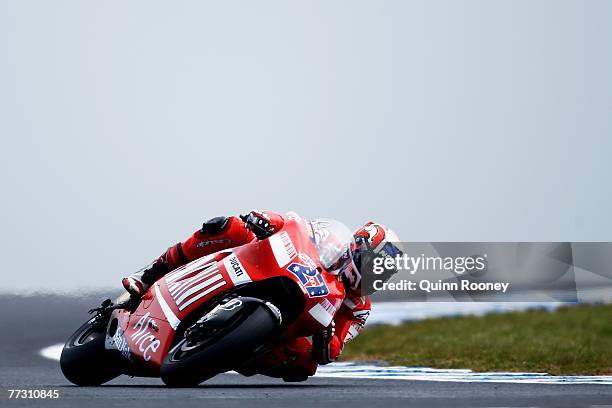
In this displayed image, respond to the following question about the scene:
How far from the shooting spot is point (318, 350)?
29.9 feet

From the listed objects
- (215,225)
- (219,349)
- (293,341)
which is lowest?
(293,341)

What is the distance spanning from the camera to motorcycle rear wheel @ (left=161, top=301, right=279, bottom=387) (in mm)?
7859

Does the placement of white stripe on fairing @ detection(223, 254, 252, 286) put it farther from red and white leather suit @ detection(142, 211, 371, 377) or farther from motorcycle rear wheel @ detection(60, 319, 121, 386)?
motorcycle rear wheel @ detection(60, 319, 121, 386)

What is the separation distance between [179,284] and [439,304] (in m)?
14.2

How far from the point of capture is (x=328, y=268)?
8.77m

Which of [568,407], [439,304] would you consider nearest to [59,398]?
[568,407]

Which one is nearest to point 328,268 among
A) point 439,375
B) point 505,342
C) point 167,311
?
point 167,311

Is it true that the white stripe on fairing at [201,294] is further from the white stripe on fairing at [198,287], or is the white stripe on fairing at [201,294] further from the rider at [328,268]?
the rider at [328,268]

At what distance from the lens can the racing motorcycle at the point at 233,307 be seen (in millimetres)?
7938

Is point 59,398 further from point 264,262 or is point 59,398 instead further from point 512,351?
point 512,351

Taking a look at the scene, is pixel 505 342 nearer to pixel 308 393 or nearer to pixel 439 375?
pixel 439 375

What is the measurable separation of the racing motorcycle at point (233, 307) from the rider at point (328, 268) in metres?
0.18

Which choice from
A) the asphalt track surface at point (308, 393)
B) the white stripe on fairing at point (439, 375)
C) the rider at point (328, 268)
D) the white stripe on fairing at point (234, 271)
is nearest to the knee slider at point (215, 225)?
the rider at point (328, 268)

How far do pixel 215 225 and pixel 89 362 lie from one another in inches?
59.4
